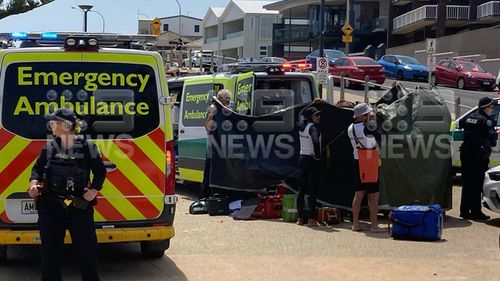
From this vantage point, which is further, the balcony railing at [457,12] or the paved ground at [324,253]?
the balcony railing at [457,12]

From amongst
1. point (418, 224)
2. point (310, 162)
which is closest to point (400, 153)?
point (310, 162)

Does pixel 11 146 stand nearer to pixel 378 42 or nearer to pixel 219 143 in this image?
pixel 219 143

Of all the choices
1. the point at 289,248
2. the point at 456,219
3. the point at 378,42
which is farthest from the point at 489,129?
the point at 378,42

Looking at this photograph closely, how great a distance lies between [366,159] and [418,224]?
1.09 meters

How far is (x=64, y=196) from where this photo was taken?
5.87 meters

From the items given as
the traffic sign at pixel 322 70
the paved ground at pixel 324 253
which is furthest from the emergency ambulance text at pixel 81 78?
the traffic sign at pixel 322 70

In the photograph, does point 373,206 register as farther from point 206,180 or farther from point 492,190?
point 206,180

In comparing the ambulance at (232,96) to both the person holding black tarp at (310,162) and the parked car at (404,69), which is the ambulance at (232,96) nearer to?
the person holding black tarp at (310,162)

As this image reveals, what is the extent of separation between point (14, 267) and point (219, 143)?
4.44 m

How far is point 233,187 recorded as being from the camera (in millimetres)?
11352

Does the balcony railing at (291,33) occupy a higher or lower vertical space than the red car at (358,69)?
higher

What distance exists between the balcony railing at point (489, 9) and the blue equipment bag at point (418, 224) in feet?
139

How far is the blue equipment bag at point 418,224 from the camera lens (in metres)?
9.16

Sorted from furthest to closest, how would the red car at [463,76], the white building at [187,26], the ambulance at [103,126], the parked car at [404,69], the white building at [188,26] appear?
the white building at [188,26]
the white building at [187,26]
the parked car at [404,69]
the red car at [463,76]
the ambulance at [103,126]
